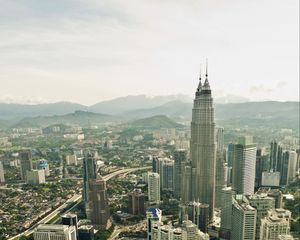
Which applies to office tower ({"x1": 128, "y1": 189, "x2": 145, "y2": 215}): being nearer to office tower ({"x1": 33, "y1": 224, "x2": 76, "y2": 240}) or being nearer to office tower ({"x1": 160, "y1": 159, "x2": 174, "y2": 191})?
office tower ({"x1": 160, "y1": 159, "x2": 174, "y2": 191})

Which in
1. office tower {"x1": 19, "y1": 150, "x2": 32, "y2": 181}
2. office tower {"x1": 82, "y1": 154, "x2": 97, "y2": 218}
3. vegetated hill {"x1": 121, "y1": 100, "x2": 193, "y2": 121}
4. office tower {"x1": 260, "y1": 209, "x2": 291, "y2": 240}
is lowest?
vegetated hill {"x1": 121, "y1": 100, "x2": 193, "y2": 121}

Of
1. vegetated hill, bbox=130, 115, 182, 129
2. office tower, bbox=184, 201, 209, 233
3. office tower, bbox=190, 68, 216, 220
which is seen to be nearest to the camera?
office tower, bbox=184, 201, 209, 233

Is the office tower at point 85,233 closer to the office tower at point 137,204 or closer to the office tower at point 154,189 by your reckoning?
the office tower at point 137,204

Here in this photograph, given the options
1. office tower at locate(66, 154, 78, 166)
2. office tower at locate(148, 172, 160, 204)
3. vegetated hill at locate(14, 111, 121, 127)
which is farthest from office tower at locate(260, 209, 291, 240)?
vegetated hill at locate(14, 111, 121, 127)

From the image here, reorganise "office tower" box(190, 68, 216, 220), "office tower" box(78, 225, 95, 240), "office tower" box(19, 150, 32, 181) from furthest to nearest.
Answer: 1. "office tower" box(19, 150, 32, 181)
2. "office tower" box(190, 68, 216, 220)
3. "office tower" box(78, 225, 95, 240)

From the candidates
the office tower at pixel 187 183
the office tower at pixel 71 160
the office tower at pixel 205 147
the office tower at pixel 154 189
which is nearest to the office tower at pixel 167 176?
the office tower at pixel 154 189

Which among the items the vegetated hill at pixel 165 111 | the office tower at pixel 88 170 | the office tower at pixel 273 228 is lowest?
the vegetated hill at pixel 165 111
